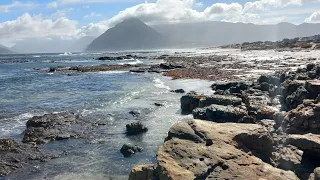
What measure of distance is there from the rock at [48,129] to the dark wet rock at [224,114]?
10.1m

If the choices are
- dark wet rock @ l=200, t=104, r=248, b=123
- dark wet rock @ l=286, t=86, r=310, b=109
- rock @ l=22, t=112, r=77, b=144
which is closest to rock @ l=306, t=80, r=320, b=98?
dark wet rock @ l=286, t=86, r=310, b=109

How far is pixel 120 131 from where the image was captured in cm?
2308

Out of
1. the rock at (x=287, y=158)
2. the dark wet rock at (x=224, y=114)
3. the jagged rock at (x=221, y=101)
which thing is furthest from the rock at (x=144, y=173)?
the jagged rock at (x=221, y=101)

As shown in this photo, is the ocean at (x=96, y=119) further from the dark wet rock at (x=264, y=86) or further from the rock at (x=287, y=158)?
the dark wet rock at (x=264, y=86)

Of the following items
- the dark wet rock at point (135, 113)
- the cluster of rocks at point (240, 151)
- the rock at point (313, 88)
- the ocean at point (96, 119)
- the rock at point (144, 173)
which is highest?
the rock at point (313, 88)

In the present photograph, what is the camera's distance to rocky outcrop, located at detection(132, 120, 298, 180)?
10.1 metres

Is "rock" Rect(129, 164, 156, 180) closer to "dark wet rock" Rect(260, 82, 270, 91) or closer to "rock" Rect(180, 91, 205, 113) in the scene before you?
"rock" Rect(180, 91, 205, 113)

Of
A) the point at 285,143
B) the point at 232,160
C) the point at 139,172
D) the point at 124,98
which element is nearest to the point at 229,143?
the point at 232,160

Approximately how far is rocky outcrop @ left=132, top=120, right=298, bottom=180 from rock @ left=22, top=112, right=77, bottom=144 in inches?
468

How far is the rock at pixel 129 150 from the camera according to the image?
17989 mm

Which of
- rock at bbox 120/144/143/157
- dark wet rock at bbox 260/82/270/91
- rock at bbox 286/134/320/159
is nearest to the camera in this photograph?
rock at bbox 286/134/320/159

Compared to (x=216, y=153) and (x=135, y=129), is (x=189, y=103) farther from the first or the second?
(x=216, y=153)

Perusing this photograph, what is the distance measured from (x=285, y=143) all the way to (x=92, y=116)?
19101 millimetres

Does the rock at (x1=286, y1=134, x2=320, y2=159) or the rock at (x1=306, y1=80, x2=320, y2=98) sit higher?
the rock at (x1=306, y1=80, x2=320, y2=98)
